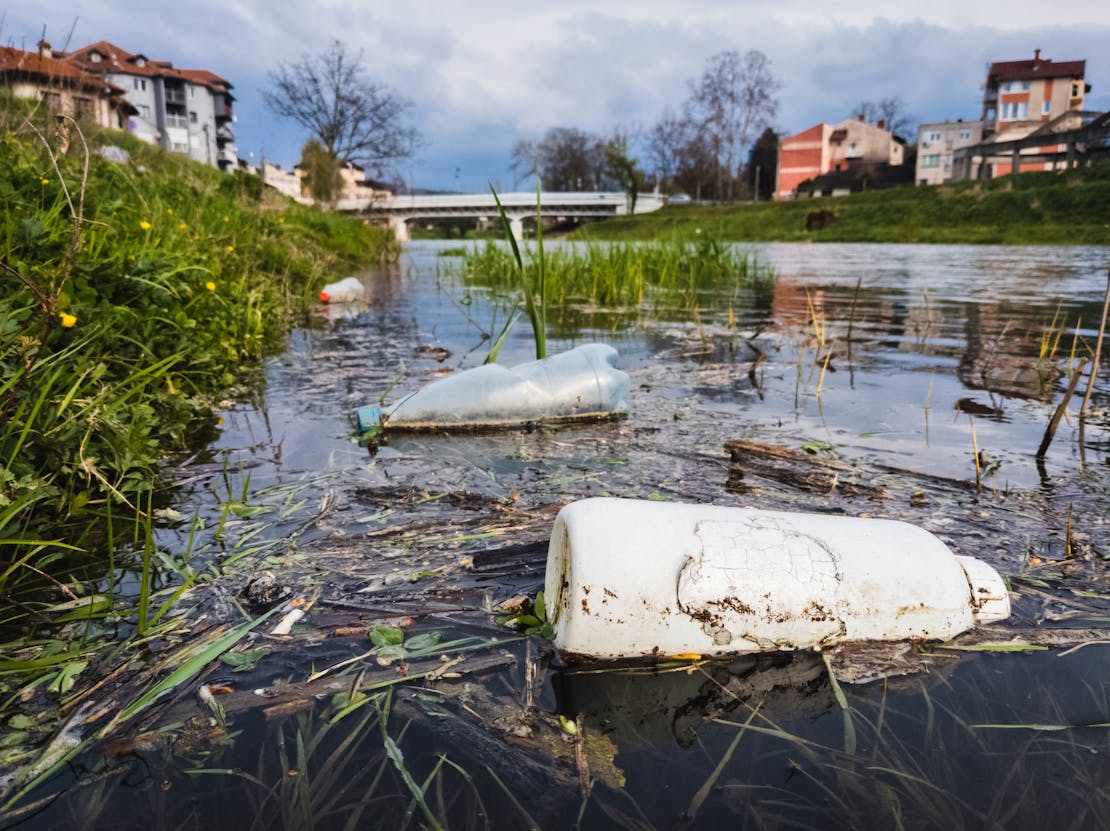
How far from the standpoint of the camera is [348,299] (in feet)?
29.6

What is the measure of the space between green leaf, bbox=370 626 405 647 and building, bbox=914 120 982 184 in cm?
7344

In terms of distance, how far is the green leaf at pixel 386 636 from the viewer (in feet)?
4.76

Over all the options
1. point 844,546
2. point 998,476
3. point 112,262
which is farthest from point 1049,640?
point 112,262

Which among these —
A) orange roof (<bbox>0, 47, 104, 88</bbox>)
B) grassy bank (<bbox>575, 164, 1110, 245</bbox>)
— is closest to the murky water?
orange roof (<bbox>0, 47, 104, 88</bbox>)

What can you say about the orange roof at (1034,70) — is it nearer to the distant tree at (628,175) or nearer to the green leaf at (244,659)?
the distant tree at (628,175)

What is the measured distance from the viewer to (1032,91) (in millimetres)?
60531

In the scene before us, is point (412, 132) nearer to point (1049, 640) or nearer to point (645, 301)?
point (645, 301)

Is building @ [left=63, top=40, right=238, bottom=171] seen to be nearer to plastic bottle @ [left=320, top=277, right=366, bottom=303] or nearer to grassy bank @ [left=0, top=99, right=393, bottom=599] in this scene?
plastic bottle @ [left=320, top=277, right=366, bottom=303]

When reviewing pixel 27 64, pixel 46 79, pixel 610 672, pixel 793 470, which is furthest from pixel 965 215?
pixel 610 672

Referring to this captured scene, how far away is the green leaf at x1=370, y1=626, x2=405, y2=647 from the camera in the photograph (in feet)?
4.76

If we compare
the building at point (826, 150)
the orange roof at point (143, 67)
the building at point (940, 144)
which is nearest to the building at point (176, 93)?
the orange roof at point (143, 67)

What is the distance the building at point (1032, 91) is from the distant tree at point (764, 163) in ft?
66.9

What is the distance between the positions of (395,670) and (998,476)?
2195 millimetres

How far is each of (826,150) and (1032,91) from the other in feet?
55.0
